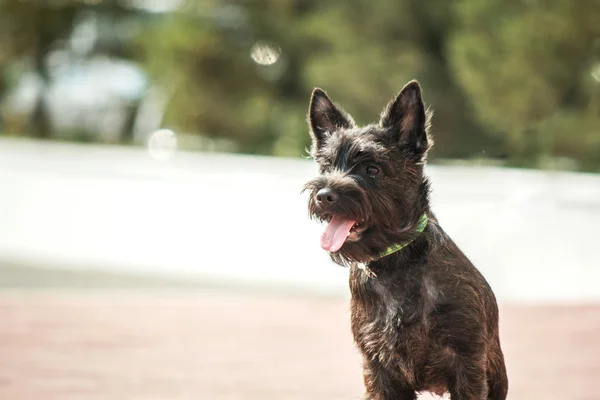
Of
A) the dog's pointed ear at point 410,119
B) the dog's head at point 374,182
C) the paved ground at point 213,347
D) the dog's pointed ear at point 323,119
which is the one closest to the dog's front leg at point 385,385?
the dog's head at point 374,182

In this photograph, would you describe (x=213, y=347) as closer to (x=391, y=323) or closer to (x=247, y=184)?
(x=391, y=323)

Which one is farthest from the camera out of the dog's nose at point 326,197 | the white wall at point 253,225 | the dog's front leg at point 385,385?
the white wall at point 253,225

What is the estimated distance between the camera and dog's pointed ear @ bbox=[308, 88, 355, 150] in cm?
407

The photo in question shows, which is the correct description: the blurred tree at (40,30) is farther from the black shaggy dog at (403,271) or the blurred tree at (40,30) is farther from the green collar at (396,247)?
the green collar at (396,247)

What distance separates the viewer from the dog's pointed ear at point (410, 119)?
3.73 m

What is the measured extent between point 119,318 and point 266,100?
17732 millimetres

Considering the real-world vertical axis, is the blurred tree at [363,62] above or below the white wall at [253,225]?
above

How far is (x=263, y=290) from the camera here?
38.1 ft

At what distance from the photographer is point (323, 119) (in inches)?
162

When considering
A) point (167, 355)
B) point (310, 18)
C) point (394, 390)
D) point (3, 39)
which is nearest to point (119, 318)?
point (167, 355)

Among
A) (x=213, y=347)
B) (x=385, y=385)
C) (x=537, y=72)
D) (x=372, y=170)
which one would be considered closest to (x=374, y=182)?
(x=372, y=170)

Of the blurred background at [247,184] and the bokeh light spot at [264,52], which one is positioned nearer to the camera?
the blurred background at [247,184]

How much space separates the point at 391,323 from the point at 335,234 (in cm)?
41

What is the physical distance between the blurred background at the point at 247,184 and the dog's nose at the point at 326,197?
3.13 m
